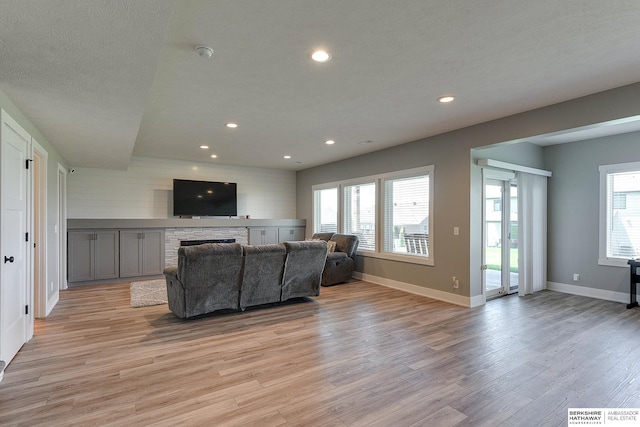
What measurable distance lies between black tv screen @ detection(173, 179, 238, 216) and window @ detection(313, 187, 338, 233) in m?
2.02

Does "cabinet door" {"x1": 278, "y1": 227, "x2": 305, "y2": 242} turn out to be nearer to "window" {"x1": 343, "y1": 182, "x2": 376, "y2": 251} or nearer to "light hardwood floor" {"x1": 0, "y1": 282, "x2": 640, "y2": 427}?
"window" {"x1": 343, "y1": 182, "x2": 376, "y2": 251}

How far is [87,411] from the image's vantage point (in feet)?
7.17

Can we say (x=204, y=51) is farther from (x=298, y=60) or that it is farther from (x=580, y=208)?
(x=580, y=208)

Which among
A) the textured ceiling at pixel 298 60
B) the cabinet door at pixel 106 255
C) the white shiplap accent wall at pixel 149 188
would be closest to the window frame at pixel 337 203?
the white shiplap accent wall at pixel 149 188

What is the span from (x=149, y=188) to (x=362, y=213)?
470 cm

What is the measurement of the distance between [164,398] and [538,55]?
392 cm

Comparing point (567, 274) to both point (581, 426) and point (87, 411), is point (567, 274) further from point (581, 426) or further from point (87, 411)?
point (87, 411)

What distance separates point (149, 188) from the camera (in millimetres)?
7113

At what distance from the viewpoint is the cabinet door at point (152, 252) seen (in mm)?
6625

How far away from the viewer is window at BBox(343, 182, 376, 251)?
660 centimetres

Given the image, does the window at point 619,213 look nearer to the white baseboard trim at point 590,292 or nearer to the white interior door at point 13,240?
the white baseboard trim at point 590,292

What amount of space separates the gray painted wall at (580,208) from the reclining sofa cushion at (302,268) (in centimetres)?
443

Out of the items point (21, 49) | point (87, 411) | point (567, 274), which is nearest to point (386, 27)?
point (21, 49)

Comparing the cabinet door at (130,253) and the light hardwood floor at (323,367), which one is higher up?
the cabinet door at (130,253)
